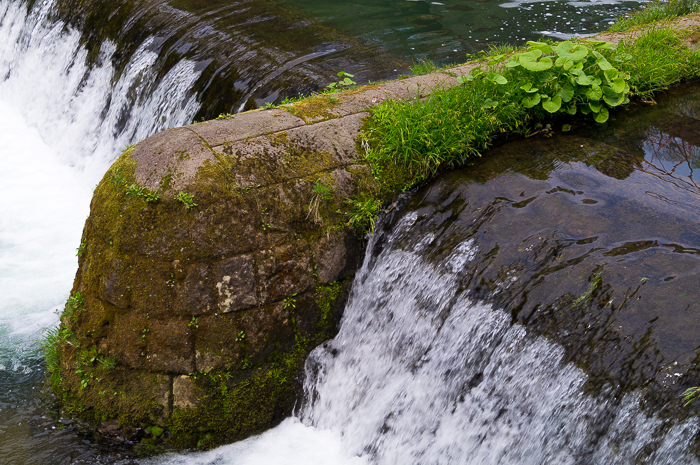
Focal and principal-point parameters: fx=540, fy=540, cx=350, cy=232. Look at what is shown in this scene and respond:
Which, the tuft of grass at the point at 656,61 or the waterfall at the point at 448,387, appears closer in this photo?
the waterfall at the point at 448,387

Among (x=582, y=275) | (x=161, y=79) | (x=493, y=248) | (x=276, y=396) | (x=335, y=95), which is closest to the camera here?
(x=582, y=275)

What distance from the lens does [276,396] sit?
12.6ft

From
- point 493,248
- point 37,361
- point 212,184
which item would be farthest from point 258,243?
point 37,361

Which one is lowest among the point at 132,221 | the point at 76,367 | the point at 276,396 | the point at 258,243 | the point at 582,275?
the point at 276,396

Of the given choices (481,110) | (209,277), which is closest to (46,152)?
(209,277)

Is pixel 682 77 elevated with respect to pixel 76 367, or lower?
elevated

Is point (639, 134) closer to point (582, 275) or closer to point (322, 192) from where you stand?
point (582, 275)

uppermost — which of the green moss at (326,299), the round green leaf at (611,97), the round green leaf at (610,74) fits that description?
the round green leaf at (610,74)

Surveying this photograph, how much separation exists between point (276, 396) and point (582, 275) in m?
2.21

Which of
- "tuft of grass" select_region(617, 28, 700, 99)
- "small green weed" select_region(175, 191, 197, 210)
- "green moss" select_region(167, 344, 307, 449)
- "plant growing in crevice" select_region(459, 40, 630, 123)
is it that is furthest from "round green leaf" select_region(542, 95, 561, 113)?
"small green weed" select_region(175, 191, 197, 210)

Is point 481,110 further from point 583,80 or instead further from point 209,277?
point 209,277

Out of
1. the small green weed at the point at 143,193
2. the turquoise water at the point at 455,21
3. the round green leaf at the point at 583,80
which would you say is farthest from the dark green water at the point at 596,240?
the turquoise water at the point at 455,21

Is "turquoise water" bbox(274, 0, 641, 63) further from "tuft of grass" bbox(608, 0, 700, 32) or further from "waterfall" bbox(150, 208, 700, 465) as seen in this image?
"waterfall" bbox(150, 208, 700, 465)

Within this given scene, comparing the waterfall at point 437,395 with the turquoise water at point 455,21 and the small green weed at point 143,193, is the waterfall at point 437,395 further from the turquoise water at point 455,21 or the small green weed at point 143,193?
the turquoise water at point 455,21
